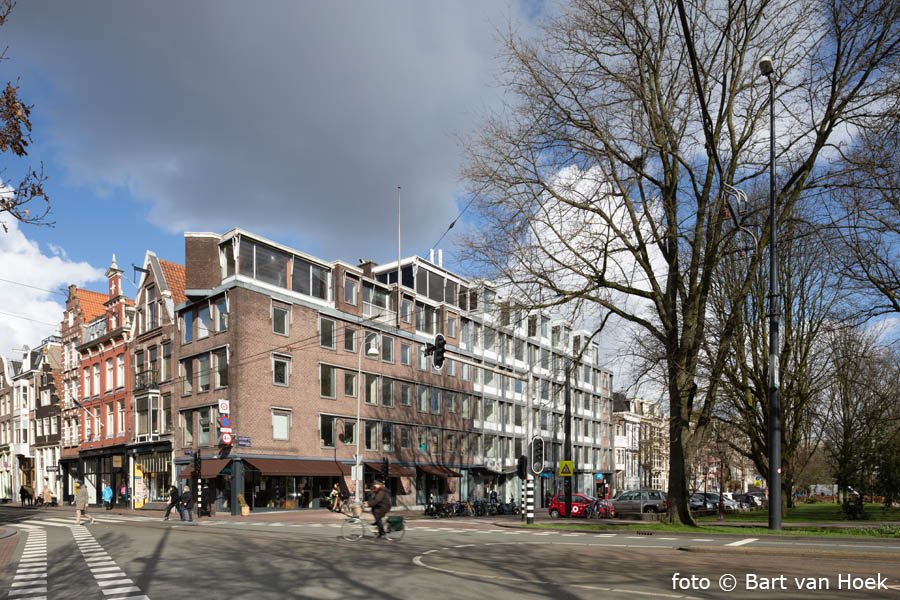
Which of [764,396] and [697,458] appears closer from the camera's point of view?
[764,396]

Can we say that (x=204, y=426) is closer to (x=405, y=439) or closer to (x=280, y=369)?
(x=280, y=369)

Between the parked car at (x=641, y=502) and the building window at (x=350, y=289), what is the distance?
20812mm

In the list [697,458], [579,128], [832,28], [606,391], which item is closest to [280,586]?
[579,128]

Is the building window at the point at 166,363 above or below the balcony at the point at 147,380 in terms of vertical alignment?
above

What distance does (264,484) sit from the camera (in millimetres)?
41094

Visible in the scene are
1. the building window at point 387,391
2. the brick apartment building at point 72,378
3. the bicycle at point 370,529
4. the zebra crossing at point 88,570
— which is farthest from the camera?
the brick apartment building at point 72,378

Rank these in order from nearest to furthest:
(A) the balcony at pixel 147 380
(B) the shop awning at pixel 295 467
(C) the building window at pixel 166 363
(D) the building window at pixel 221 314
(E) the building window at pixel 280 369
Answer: (B) the shop awning at pixel 295 467 → (D) the building window at pixel 221 314 → (E) the building window at pixel 280 369 → (C) the building window at pixel 166 363 → (A) the balcony at pixel 147 380

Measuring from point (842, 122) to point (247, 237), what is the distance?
102 ft

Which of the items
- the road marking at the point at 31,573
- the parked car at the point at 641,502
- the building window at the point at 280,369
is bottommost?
the parked car at the point at 641,502

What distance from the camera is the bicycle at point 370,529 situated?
19344 millimetres

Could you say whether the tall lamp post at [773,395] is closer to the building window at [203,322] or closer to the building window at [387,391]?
the building window at [387,391]

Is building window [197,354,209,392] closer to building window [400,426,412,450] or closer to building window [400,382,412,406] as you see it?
building window [400,382,412,406]

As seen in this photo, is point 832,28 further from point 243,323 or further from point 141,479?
point 141,479

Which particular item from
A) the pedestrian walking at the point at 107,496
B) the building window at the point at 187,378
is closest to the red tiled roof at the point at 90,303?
the pedestrian walking at the point at 107,496
